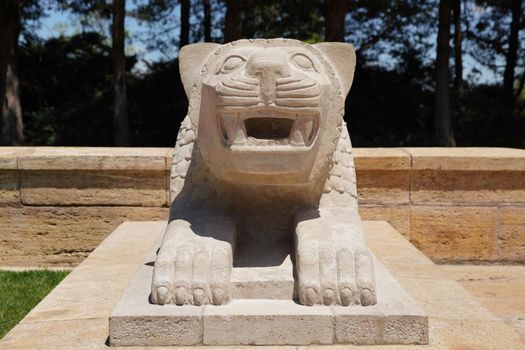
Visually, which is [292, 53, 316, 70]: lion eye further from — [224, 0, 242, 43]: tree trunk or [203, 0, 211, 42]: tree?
[203, 0, 211, 42]: tree

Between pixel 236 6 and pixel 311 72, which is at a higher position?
pixel 236 6

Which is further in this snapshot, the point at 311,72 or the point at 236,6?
the point at 236,6

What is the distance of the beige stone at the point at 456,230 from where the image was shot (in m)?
4.81

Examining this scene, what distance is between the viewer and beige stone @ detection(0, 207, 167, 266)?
16.0 feet

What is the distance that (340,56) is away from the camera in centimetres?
279

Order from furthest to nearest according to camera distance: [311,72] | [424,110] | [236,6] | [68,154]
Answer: [424,110], [236,6], [68,154], [311,72]

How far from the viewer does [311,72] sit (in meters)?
2.61

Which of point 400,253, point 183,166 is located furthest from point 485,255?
point 183,166

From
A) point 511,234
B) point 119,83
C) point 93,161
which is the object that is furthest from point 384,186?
point 119,83

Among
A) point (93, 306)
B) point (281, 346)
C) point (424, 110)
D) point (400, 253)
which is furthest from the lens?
point (424, 110)

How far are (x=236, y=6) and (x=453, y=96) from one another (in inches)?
227

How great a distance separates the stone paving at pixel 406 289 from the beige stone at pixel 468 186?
1.36 feet

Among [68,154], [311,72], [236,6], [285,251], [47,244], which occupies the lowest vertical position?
[47,244]

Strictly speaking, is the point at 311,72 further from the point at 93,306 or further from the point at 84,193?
the point at 84,193
